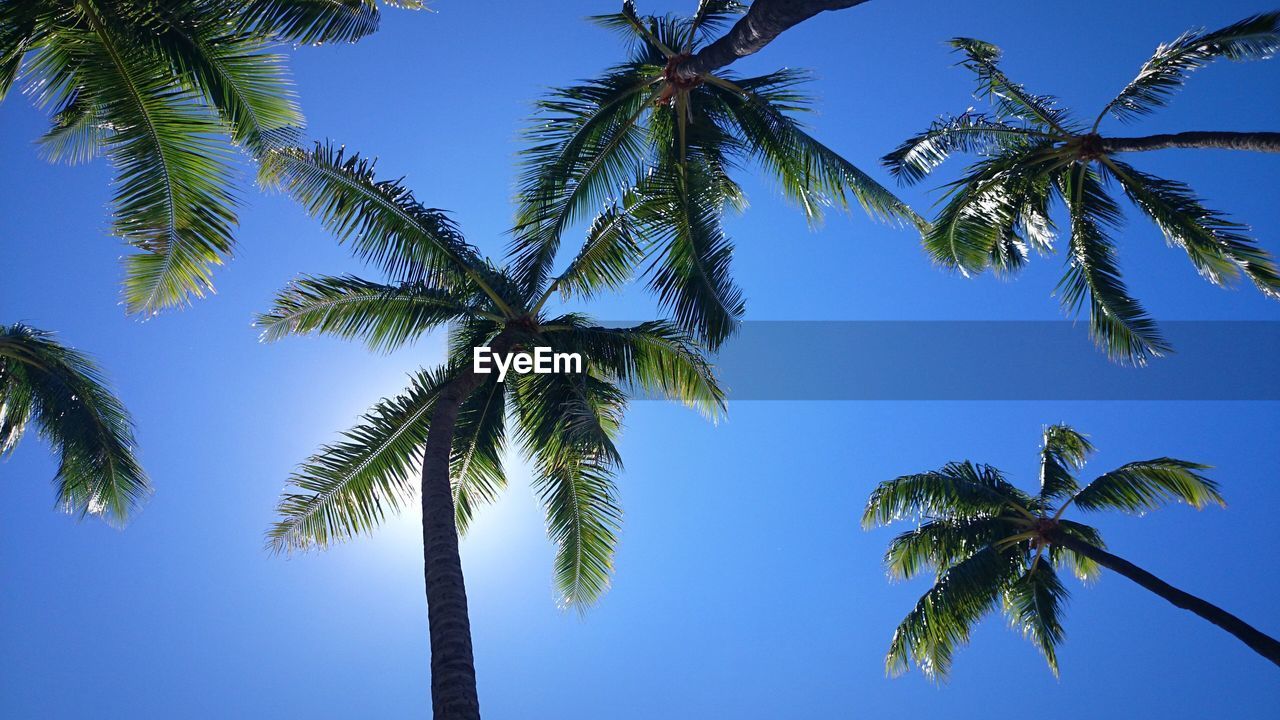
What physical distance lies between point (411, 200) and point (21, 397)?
6797 millimetres

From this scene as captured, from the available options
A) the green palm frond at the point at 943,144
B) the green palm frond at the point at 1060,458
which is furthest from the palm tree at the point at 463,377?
the green palm frond at the point at 1060,458

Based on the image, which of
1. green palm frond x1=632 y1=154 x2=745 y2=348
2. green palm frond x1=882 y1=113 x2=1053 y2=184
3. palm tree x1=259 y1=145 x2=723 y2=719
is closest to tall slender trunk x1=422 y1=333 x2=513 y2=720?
palm tree x1=259 y1=145 x2=723 y2=719

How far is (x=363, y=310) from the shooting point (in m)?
14.2

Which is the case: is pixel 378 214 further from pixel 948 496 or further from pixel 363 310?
pixel 948 496

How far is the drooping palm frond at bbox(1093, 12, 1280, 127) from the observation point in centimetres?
1345

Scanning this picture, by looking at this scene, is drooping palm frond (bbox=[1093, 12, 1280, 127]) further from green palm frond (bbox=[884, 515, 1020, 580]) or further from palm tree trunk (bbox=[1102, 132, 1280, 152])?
green palm frond (bbox=[884, 515, 1020, 580])

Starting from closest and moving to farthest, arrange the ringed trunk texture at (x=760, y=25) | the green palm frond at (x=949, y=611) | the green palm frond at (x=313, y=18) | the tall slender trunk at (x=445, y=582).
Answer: the ringed trunk texture at (x=760, y=25) → the tall slender trunk at (x=445, y=582) → the green palm frond at (x=313, y=18) → the green palm frond at (x=949, y=611)

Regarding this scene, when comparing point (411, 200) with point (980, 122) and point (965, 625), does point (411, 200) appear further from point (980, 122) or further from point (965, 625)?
point (965, 625)

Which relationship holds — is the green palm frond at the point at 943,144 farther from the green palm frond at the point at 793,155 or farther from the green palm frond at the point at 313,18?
the green palm frond at the point at 313,18

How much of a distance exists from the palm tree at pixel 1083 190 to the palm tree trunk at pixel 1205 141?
0.06 ft

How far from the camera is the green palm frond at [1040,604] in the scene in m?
19.3

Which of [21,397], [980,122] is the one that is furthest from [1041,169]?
[21,397]

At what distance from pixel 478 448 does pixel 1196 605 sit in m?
11.6

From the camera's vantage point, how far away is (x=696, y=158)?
1510 centimetres
